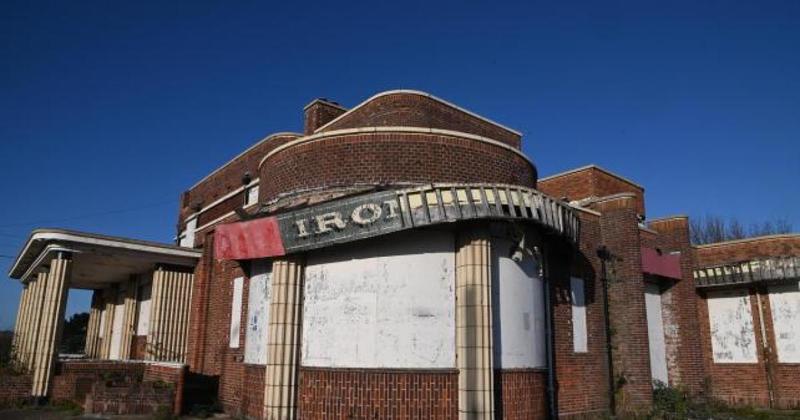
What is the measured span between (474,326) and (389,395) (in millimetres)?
2223

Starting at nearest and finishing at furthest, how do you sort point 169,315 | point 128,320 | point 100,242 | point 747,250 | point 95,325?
point 100,242 → point 169,315 → point 747,250 → point 128,320 → point 95,325

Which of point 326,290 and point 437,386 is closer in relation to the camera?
point 437,386

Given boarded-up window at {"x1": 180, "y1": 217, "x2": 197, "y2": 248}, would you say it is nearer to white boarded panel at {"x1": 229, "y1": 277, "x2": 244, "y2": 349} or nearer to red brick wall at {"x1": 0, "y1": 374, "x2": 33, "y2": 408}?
white boarded panel at {"x1": 229, "y1": 277, "x2": 244, "y2": 349}

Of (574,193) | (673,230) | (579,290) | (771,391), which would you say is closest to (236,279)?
(579,290)

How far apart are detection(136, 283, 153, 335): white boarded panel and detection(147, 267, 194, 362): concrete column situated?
2.95 metres

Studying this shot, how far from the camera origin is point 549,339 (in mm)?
14516

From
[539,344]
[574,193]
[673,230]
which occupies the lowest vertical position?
[539,344]

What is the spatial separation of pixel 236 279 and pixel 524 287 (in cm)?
841

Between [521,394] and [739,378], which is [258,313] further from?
[739,378]

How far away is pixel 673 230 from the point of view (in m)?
21.2

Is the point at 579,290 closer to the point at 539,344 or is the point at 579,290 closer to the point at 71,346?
the point at 539,344

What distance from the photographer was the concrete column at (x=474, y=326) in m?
11.8

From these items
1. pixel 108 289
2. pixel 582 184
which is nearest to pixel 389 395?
pixel 582 184

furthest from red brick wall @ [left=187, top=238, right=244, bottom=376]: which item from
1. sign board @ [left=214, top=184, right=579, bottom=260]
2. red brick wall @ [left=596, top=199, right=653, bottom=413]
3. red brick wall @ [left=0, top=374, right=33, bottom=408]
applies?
red brick wall @ [left=596, top=199, right=653, bottom=413]
